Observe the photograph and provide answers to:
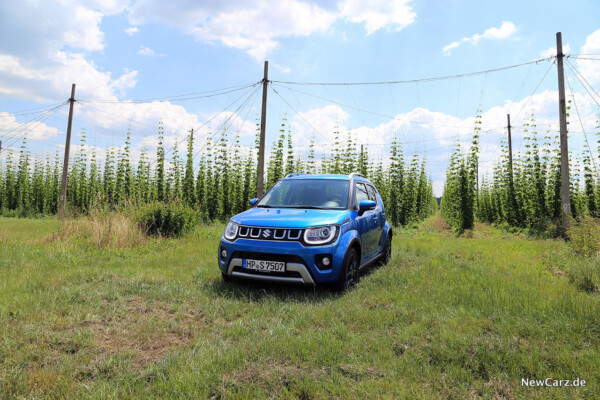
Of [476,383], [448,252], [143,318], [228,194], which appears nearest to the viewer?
[476,383]

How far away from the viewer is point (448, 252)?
28.7 feet

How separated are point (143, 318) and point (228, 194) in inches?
688

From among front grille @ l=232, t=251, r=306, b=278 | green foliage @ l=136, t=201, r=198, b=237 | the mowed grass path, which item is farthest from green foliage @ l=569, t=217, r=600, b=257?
green foliage @ l=136, t=201, r=198, b=237

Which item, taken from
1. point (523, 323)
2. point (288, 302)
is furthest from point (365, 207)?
point (523, 323)

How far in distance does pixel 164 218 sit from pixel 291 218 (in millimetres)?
7018

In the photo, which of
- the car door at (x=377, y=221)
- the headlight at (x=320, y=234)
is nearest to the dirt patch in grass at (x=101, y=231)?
the headlight at (x=320, y=234)

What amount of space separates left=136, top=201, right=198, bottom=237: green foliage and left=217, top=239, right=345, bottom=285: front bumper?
6442mm

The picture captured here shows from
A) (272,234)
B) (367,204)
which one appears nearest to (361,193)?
(367,204)

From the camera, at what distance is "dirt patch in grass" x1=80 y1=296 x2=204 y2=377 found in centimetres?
324

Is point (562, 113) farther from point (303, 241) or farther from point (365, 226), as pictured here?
point (303, 241)

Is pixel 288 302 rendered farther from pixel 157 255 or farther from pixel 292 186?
pixel 157 255

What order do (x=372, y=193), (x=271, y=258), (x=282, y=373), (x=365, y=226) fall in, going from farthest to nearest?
(x=372, y=193), (x=365, y=226), (x=271, y=258), (x=282, y=373)

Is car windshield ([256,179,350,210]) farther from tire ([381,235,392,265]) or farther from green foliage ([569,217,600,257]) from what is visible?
green foliage ([569,217,600,257])

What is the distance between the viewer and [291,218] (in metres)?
4.96
